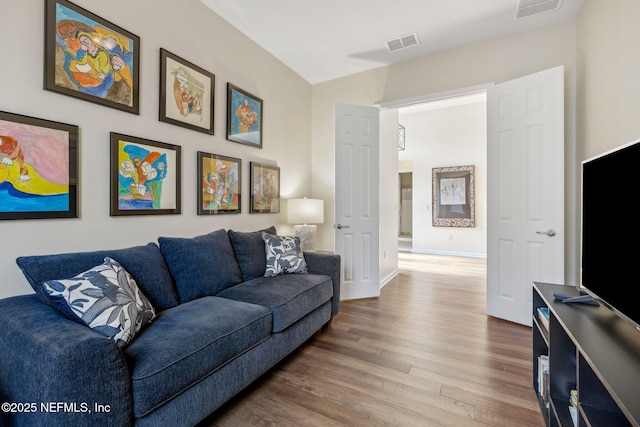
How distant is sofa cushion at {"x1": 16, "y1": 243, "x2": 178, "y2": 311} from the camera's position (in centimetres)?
132

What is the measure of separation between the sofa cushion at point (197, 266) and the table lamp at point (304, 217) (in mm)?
1254

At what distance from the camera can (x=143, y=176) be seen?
2078mm

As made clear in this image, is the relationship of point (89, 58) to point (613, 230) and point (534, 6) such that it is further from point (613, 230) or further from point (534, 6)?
point (534, 6)

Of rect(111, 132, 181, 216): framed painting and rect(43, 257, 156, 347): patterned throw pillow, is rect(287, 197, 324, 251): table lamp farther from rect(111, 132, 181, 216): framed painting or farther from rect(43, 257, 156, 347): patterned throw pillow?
rect(43, 257, 156, 347): patterned throw pillow

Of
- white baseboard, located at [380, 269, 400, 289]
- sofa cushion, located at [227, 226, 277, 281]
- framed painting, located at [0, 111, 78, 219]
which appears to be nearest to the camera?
framed painting, located at [0, 111, 78, 219]

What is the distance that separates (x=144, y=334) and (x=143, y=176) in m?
1.20

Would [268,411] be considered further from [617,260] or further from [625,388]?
[617,260]

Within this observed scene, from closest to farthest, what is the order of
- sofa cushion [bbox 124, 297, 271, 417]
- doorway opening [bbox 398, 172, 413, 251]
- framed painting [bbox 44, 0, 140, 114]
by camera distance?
sofa cushion [bbox 124, 297, 271, 417], framed painting [bbox 44, 0, 140, 114], doorway opening [bbox 398, 172, 413, 251]

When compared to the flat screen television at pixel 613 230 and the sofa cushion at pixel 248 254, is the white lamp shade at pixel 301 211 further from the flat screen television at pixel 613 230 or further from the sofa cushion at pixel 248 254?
the flat screen television at pixel 613 230

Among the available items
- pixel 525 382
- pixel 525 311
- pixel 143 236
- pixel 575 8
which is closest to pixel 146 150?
pixel 143 236

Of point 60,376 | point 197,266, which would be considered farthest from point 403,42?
point 60,376

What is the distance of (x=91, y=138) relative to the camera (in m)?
1.79

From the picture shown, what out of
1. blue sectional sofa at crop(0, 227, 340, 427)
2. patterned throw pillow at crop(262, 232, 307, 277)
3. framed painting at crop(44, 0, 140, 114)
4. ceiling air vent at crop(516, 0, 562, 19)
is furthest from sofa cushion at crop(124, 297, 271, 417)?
ceiling air vent at crop(516, 0, 562, 19)

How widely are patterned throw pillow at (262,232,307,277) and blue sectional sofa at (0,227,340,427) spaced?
0.74 ft
